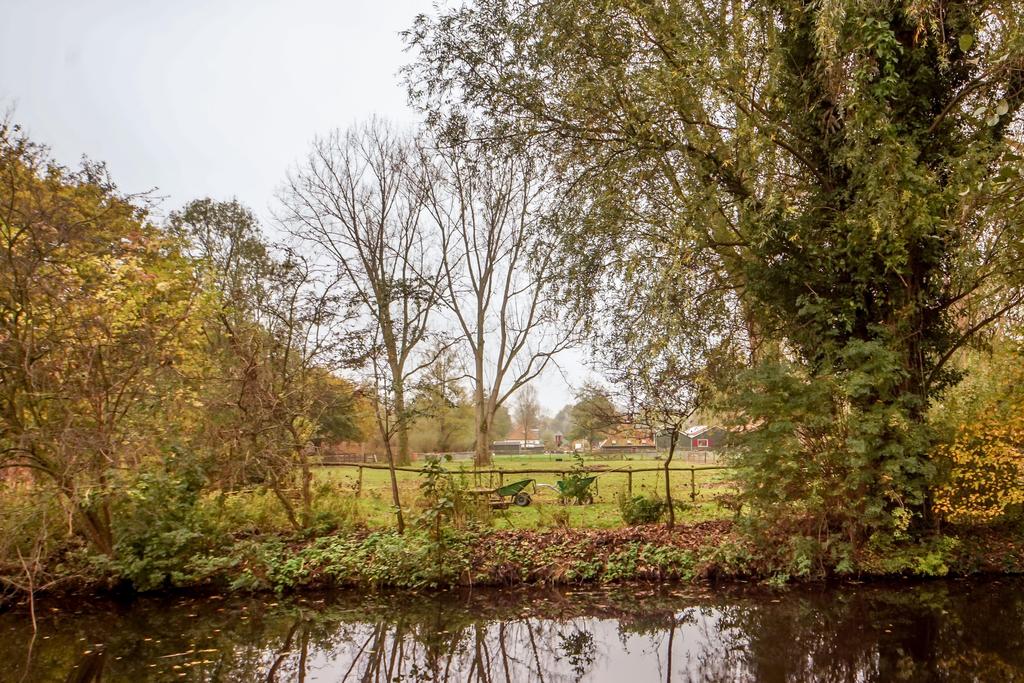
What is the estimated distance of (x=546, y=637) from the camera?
292 inches

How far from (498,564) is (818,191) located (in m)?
7.44

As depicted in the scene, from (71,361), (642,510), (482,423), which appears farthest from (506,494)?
(482,423)

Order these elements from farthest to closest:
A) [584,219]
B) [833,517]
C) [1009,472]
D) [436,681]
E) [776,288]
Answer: [584,219] < [776,288] < [833,517] < [1009,472] < [436,681]

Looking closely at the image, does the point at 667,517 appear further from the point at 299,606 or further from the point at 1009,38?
the point at 1009,38

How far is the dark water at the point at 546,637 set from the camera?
6.23 meters

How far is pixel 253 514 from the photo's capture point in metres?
10.6

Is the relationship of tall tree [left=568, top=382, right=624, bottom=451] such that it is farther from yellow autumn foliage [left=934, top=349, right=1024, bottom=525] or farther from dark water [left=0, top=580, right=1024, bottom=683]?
yellow autumn foliage [left=934, top=349, right=1024, bottom=525]

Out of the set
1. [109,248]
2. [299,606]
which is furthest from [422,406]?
[109,248]

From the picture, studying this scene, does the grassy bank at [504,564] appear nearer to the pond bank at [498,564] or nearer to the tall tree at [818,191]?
the pond bank at [498,564]

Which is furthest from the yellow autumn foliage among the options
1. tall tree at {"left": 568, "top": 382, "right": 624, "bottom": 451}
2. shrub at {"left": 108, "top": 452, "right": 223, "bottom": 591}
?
shrub at {"left": 108, "top": 452, "right": 223, "bottom": 591}

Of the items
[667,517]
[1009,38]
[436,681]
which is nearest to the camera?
[436,681]

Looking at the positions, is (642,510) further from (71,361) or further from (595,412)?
(71,361)

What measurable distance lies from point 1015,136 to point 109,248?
506 inches

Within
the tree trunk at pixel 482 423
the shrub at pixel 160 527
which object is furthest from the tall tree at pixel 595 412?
the tree trunk at pixel 482 423
